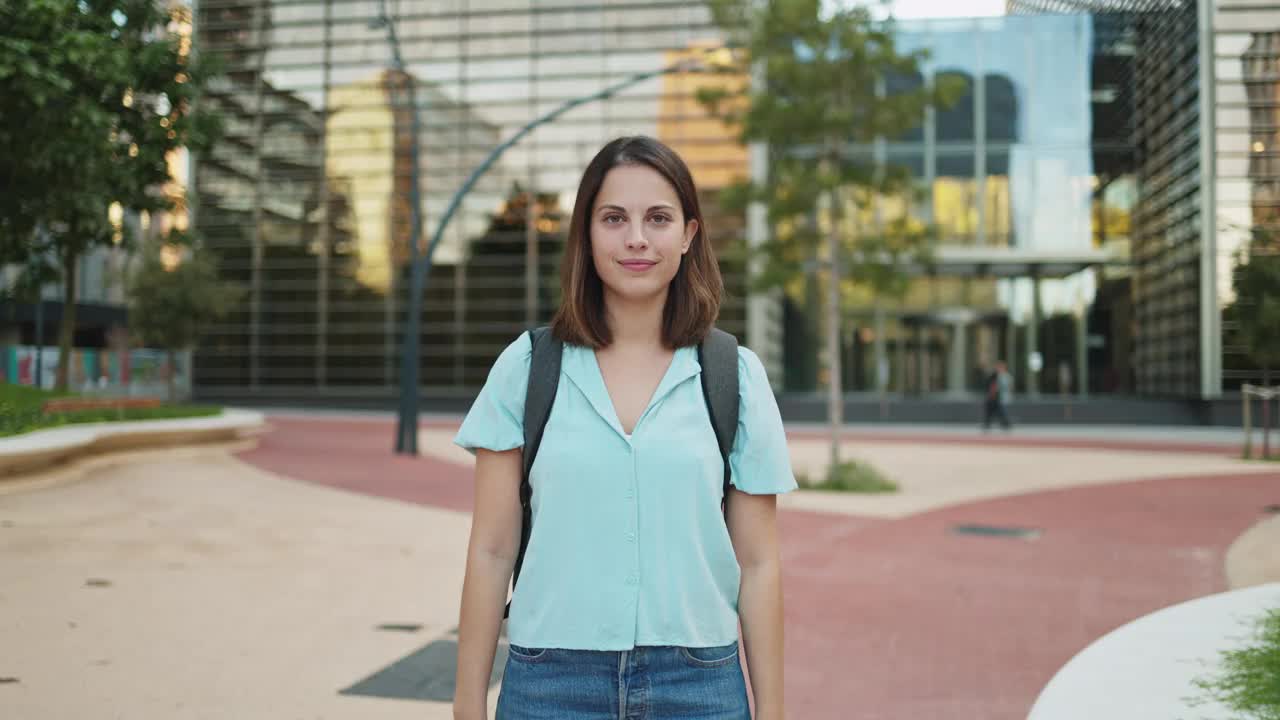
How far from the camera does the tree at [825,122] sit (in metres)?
15.4

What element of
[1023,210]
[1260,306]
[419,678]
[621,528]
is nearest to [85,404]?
[419,678]

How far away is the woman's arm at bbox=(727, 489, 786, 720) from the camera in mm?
2105

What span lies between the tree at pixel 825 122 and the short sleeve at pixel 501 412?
44.3ft

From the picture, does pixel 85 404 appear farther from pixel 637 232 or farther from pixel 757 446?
pixel 757 446

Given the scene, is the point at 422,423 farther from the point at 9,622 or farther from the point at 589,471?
the point at 589,471

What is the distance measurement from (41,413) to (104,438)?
126 cm

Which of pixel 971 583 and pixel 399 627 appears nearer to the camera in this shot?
pixel 399 627

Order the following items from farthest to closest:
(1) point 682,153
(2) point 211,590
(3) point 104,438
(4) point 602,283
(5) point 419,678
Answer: (1) point 682,153, (3) point 104,438, (2) point 211,590, (5) point 419,678, (4) point 602,283

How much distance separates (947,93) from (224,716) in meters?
13.5

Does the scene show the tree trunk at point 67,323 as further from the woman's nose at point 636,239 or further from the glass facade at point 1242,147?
the glass facade at point 1242,147

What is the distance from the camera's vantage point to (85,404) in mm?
15414

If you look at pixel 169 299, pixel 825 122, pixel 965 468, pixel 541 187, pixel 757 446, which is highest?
pixel 541 187

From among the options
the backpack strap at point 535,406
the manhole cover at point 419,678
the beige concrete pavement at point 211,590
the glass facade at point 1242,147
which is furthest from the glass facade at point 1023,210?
the backpack strap at point 535,406

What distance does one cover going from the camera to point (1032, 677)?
5.48m
